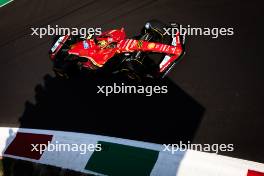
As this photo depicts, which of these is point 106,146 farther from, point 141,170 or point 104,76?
point 104,76

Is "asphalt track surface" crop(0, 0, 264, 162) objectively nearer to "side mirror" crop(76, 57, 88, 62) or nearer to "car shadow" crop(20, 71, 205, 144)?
"car shadow" crop(20, 71, 205, 144)

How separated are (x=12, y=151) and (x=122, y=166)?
3.27m

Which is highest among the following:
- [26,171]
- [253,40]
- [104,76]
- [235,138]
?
[253,40]

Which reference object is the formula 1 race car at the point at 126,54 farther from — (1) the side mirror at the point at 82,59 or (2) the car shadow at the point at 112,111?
(2) the car shadow at the point at 112,111

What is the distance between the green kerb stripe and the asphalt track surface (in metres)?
0.36

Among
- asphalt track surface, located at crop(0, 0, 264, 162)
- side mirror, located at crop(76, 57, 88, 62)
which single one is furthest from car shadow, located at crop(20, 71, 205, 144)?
side mirror, located at crop(76, 57, 88, 62)

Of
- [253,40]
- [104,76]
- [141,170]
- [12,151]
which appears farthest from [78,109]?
[253,40]

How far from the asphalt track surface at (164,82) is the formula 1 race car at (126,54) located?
38 centimetres

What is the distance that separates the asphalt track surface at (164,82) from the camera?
875cm

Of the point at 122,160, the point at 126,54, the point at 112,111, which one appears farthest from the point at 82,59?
the point at 122,160

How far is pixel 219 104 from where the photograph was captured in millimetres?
→ 8969

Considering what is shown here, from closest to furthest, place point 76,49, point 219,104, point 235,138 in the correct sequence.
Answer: point 235,138
point 219,104
point 76,49

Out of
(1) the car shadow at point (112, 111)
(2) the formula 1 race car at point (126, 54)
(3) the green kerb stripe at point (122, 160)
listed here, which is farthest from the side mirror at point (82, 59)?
(3) the green kerb stripe at point (122, 160)

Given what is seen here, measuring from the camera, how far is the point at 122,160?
29.0 feet
